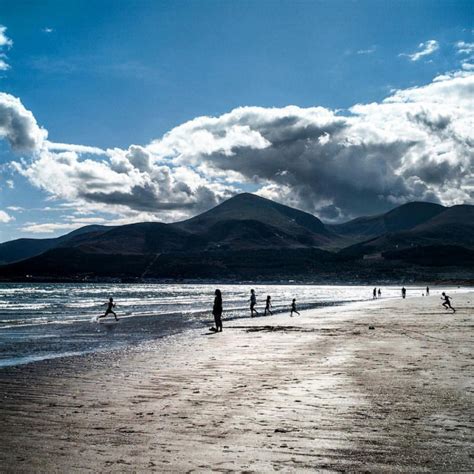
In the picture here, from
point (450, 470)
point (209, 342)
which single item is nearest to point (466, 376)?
point (450, 470)

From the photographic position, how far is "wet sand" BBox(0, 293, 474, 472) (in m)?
6.14

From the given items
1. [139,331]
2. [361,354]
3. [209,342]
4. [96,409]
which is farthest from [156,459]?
[139,331]

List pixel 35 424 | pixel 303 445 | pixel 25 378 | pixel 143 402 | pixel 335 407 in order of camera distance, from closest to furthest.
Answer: pixel 303 445 → pixel 35 424 → pixel 335 407 → pixel 143 402 → pixel 25 378

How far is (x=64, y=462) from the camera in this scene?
612 cm

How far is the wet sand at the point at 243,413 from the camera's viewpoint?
20.1 feet

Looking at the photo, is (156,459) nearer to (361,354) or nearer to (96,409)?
(96,409)

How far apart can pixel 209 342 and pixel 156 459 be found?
16.1 m

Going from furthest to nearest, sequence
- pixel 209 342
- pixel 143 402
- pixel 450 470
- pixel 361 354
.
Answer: pixel 209 342 → pixel 361 354 → pixel 143 402 → pixel 450 470

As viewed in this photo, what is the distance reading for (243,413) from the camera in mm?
8555

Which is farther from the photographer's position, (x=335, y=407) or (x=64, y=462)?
(x=335, y=407)

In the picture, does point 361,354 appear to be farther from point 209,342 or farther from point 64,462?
point 64,462

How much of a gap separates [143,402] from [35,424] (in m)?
2.20

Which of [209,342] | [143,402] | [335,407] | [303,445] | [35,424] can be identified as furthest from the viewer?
[209,342]

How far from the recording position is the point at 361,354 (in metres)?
16.3
